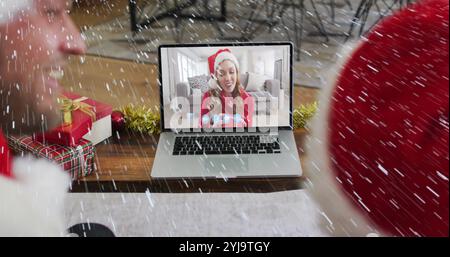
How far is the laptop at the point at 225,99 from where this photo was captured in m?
1.29

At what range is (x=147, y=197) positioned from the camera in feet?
6.02

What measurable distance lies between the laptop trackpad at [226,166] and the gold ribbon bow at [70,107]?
299 millimetres

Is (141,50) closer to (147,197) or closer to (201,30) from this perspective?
(201,30)

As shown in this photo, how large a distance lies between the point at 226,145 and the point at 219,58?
22cm

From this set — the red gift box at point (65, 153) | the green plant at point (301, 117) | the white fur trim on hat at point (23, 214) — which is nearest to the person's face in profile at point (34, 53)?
the red gift box at point (65, 153)

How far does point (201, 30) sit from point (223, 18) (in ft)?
0.63

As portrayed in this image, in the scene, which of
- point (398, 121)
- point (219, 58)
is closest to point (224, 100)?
point (219, 58)

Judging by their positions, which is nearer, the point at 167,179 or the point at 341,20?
the point at 167,179

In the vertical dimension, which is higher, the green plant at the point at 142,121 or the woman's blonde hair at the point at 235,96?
the woman's blonde hair at the point at 235,96

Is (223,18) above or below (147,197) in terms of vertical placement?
above

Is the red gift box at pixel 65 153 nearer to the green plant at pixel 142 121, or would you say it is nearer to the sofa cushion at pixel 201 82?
the green plant at pixel 142 121
